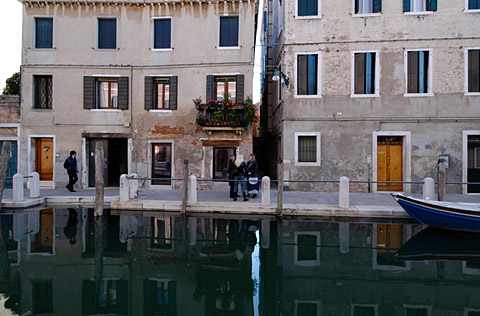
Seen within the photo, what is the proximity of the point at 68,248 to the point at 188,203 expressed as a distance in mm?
4380

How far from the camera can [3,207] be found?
39.4 ft

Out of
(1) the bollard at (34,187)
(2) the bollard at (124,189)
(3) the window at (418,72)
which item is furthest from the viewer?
(3) the window at (418,72)

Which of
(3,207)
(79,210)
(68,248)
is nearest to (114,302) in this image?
(68,248)

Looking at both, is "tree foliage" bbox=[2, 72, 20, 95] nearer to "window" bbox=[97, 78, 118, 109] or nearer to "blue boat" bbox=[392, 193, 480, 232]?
"window" bbox=[97, 78, 118, 109]

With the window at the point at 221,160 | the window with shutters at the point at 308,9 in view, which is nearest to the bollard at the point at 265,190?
the window at the point at 221,160

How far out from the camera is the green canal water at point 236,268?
5.04 metres

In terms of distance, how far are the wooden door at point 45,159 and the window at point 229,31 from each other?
9.64m

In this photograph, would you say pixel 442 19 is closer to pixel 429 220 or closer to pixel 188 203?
pixel 429 220

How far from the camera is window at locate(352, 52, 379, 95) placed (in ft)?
48.8

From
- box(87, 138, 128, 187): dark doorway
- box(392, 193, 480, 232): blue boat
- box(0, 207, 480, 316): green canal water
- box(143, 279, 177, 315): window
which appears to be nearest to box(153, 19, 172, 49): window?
box(87, 138, 128, 187): dark doorway

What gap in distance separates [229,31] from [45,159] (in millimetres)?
10776

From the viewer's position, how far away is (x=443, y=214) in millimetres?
8906

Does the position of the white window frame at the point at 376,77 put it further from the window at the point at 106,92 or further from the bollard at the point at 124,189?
the window at the point at 106,92

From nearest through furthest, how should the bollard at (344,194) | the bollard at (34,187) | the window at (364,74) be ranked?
1. the bollard at (344,194)
2. the bollard at (34,187)
3. the window at (364,74)
